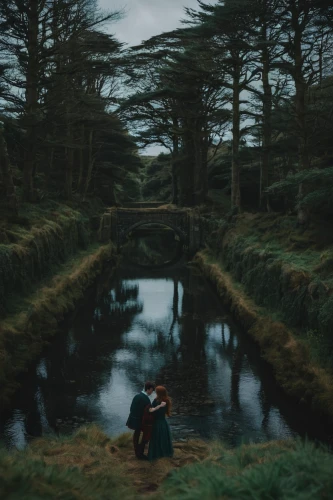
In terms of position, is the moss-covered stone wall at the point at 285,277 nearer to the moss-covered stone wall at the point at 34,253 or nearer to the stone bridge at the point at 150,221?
the moss-covered stone wall at the point at 34,253

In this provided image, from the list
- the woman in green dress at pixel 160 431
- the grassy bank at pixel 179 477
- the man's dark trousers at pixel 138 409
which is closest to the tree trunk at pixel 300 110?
the woman in green dress at pixel 160 431

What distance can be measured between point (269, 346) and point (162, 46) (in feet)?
90.3

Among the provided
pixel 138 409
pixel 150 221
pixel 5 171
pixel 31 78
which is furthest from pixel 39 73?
pixel 138 409

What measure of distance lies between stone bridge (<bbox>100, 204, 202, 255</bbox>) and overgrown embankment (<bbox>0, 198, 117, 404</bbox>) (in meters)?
7.50

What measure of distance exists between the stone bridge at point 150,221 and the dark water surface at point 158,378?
50.3 ft

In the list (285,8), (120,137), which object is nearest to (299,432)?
(285,8)

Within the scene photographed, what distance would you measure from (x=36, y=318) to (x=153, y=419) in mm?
9781

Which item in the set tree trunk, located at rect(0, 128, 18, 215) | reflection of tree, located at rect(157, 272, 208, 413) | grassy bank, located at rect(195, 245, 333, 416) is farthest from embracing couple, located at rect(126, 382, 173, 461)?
tree trunk, located at rect(0, 128, 18, 215)

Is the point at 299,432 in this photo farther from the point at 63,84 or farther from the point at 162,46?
the point at 162,46

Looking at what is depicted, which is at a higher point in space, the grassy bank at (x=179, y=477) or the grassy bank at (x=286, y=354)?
the grassy bank at (x=179, y=477)

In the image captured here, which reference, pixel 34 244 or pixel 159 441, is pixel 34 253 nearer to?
pixel 34 244

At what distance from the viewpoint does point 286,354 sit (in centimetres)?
1486

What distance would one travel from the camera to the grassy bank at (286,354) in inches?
480

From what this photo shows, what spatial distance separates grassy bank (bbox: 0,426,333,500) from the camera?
223 inches
